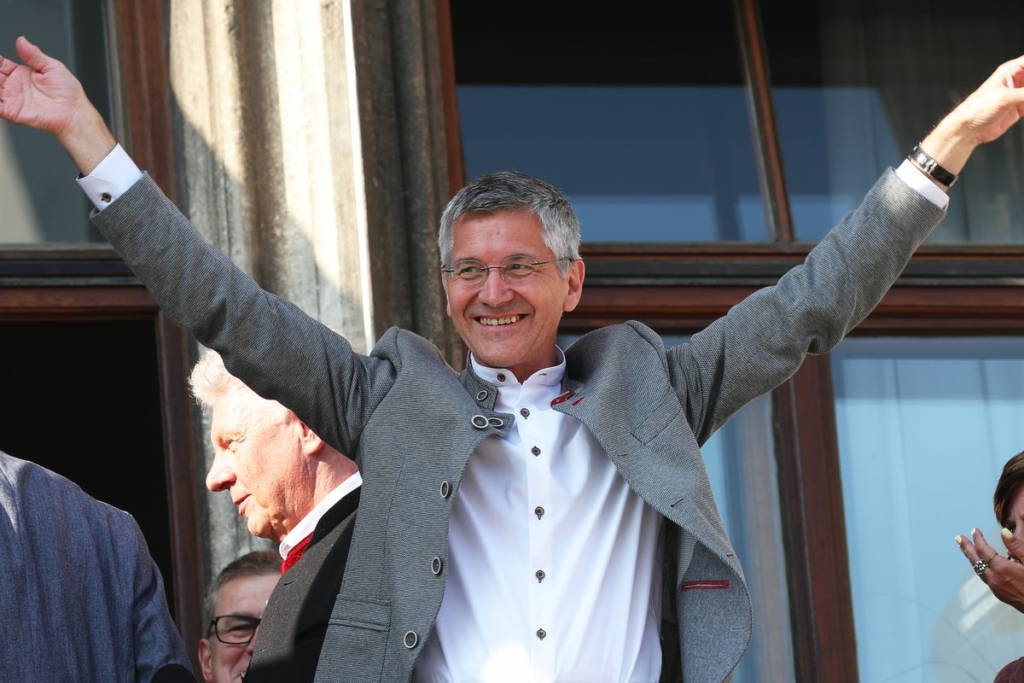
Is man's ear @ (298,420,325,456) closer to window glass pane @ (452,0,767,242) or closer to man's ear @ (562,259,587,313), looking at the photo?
man's ear @ (562,259,587,313)

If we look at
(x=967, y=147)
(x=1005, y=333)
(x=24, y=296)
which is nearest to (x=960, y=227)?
(x=1005, y=333)

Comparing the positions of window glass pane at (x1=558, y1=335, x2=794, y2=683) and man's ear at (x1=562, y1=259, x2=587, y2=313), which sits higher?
man's ear at (x1=562, y1=259, x2=587, y2=313)

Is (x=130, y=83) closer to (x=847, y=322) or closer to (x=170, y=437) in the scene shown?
(x=170, y=437)

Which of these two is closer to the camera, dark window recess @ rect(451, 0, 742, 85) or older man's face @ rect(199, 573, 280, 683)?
older man's face @ rect(199, 573, 280, 683)

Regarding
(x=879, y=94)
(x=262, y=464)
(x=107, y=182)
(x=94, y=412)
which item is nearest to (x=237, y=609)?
(x=262, y=464)

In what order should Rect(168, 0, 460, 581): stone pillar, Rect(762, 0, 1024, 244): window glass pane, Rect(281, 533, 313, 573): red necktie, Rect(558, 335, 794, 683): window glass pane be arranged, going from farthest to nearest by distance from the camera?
Rect(762, 0, 1024, 244): window glass pane → Rect(558, 335, 794, 683): window glass pane → Rect(168, 0, 460, 581): stone pillar → Rect(281, 533, 313, 573): red necktie

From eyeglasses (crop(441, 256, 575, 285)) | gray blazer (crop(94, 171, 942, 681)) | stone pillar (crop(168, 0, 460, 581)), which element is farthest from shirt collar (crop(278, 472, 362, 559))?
eyeglasses (crop(441, 256, 575, 285))

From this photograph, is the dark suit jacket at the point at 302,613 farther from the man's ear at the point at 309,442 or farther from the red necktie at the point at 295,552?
the man's ear at the point at 309,442

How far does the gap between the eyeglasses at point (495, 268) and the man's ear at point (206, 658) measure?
1067 millimetres

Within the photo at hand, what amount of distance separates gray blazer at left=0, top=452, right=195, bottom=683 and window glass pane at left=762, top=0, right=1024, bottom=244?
194 centimetres

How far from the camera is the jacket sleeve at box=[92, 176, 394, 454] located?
2.60m

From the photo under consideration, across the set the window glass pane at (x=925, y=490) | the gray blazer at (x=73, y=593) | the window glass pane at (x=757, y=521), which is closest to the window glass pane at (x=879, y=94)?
the window glass pane at (x=925, y=490)

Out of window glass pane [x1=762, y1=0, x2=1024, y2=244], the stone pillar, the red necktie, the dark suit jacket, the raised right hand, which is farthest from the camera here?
window glass pane [x1=762, y1=0, x2=1024, y2=244]

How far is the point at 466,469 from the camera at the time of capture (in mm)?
2777
